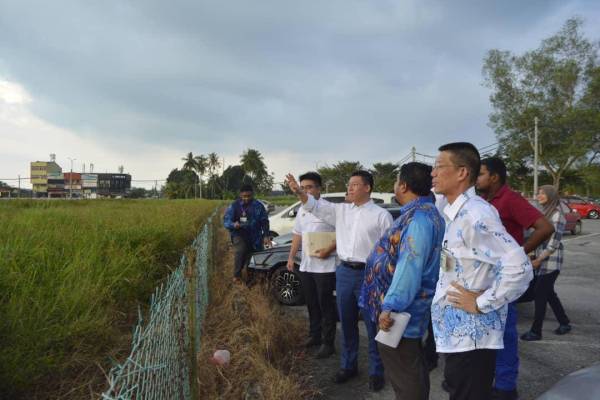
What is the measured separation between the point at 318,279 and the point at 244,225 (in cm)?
263

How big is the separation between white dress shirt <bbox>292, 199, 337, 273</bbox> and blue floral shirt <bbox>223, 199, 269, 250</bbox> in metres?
2.13

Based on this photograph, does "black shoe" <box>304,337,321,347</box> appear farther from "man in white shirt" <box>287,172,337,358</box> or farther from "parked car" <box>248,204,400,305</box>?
"parked car" <box>248,204,400,305</box>

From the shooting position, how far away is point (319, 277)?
12.0ft

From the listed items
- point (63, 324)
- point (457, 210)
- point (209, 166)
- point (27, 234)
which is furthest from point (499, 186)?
point (209, 166)

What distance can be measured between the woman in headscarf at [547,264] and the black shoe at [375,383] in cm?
191

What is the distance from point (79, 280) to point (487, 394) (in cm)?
283

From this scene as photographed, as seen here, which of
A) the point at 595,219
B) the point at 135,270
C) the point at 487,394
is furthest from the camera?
the point at 595,219

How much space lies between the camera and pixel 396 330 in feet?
6.40

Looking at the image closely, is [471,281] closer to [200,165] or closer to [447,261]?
[447,261]

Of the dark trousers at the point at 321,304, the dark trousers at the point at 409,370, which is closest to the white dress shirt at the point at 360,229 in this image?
the dark trousers at the point at 321,304

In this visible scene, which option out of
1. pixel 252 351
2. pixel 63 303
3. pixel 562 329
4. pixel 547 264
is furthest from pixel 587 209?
pixel 63 303

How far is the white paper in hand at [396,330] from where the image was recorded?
194 cm

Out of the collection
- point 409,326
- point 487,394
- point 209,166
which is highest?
point 209,166

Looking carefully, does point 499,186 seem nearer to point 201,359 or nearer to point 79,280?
point 201,359
